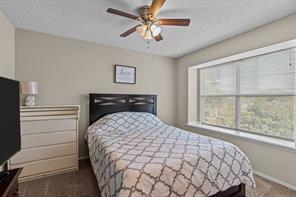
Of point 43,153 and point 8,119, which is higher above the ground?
point 8,119

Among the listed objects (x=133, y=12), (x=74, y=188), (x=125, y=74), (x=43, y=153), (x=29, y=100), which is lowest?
(x=74, y=188)

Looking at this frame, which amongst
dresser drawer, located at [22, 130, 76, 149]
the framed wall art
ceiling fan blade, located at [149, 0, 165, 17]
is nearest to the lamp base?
dresser drawer, located at [22, 130, 76, 149]

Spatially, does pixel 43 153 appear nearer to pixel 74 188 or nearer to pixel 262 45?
pixel 74 188

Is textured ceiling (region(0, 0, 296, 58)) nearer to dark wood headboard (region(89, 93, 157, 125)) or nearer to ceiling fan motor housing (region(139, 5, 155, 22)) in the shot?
ceiling fan motor housing (region(139, 5, 155, 22))

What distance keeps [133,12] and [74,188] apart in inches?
98.9

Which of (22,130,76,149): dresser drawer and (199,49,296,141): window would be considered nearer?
(22,130,76,149): dresser drawer

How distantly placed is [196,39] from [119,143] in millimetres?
2352

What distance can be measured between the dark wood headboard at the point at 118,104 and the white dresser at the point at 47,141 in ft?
1.61

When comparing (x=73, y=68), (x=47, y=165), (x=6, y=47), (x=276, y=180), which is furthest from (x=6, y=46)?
(x=276, y=180)

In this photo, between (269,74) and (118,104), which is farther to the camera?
(118,104)

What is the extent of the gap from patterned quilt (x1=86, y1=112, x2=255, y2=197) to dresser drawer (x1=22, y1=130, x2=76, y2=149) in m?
0.79

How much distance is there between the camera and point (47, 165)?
101 inches

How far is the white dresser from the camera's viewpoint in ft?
7.95

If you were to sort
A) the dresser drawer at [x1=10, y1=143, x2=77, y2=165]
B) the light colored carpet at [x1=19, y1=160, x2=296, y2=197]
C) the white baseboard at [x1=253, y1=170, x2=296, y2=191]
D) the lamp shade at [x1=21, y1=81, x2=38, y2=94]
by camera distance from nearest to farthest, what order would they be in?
the light colored carpet at [x1=19, y1=160, x2=296, y2=197] < the white baseboard at [x1=253, y1=170, x2=296, y2=191] < the dresser drawer at [x1=10, y1=143, x2=77, y2=165] < the lamp shade at [x1=21, y1=81, x2=38, y2=94]
